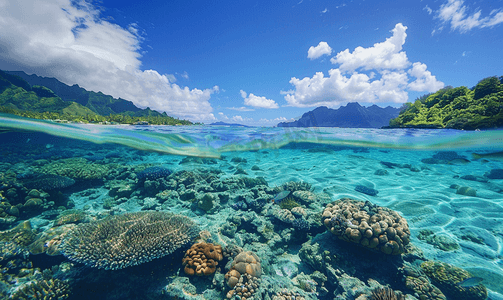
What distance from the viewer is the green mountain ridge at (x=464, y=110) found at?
11.1m

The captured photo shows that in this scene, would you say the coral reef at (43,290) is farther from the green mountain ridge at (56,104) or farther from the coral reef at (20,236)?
the green mountain ridge at (56,104)

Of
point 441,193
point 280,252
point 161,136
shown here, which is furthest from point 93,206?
point 441,193

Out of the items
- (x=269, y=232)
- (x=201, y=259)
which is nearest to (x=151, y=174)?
(x=201, y=259)

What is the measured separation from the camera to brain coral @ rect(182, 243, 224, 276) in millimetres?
3496

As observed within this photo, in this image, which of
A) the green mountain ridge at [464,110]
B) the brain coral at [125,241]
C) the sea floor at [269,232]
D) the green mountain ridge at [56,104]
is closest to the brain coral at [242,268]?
the sea floor at [269,232]

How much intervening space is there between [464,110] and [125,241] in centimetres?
2217

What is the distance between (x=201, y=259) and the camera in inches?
143

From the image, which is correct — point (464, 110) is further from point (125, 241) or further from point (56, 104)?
point (56, 104)

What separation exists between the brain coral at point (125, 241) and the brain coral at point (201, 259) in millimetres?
336

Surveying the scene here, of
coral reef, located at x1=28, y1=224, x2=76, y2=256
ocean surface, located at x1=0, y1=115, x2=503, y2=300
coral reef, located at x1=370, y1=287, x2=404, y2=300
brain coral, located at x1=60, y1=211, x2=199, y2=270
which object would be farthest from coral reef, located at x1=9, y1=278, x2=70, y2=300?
coral reef, located at x1=370, y1=287, x2=404, y2=300

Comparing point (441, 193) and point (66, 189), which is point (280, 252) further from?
point (66, 189)

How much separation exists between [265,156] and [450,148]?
18909mm

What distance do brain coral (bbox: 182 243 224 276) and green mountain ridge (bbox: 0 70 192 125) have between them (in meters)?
19.9

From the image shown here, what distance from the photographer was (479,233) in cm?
535
